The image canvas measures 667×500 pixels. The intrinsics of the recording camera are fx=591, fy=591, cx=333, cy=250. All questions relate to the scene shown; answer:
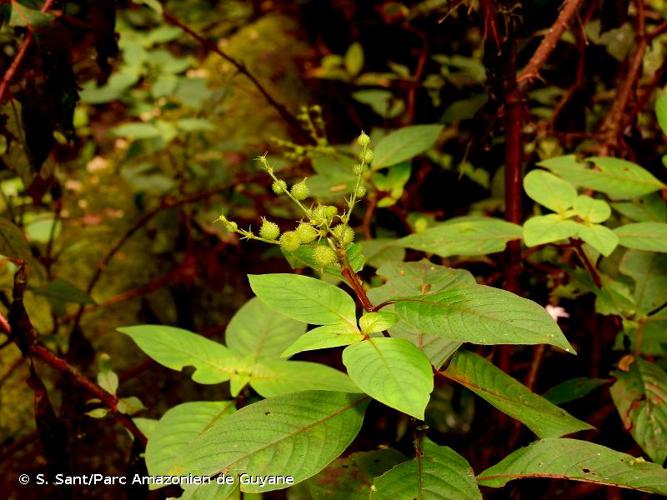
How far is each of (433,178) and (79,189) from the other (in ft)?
4.97

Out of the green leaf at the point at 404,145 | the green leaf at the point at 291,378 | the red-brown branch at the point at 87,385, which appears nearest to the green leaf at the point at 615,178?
the green leaf at the point at 404,145

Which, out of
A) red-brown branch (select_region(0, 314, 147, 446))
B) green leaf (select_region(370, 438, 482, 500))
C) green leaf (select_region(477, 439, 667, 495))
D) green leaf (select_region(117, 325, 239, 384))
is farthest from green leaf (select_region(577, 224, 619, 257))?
red-brown branch (select_region(0, 314, 147, 446))

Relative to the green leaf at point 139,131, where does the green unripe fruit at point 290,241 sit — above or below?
above

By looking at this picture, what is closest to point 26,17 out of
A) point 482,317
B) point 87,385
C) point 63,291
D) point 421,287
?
point 63,291

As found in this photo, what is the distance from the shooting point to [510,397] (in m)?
0.93

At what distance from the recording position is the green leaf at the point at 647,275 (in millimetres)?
1236

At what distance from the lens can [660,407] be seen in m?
1.09

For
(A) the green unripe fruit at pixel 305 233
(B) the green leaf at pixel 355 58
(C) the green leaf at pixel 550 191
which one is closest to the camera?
(A) the green unripe fruit at pixel 305 233

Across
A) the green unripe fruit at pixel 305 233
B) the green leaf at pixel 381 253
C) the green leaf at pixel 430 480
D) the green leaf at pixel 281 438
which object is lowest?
the green leaf at pixel 430 480

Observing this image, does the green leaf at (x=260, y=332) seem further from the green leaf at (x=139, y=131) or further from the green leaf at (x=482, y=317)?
the green leaf at (x=139, y=131)

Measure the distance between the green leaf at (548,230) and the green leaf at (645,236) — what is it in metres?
0.10

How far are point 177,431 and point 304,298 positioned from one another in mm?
353

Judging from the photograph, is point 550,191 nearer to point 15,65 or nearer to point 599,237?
point 599,237

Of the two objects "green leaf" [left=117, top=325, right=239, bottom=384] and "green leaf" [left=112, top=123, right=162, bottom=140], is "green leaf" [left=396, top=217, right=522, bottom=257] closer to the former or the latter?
"green leaf" [left=117, top=325, right=239, bottom=384]
